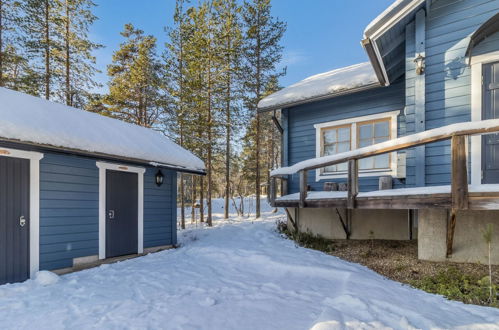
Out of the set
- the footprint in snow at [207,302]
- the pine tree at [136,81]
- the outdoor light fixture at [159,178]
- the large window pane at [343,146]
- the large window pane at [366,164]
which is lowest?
the footprint in snow at [207,302]

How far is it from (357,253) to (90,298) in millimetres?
4391

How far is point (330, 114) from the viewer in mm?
7199

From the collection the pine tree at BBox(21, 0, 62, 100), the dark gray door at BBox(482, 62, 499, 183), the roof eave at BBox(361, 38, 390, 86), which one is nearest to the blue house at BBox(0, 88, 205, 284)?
the roof eave at BBox(361, 38, 390, 86)

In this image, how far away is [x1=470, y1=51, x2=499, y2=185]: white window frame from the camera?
4.32m

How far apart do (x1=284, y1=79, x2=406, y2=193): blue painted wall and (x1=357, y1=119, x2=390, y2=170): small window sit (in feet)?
0.88

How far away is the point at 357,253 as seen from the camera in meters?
5.27

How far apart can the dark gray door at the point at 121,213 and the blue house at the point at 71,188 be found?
20mm

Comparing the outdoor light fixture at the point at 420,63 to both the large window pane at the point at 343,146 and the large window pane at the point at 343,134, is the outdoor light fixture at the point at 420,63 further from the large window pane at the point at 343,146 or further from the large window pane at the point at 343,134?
the large window pane at the point at 343,146

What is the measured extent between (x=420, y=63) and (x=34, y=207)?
22.5 ft

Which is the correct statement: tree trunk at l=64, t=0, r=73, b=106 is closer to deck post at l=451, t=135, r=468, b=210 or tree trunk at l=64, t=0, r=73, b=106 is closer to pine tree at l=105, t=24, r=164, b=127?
pine tree at l=105, t=24, r=164, b=127

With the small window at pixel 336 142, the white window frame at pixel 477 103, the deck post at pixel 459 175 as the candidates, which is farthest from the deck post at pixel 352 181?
the small window at pixel 336 142

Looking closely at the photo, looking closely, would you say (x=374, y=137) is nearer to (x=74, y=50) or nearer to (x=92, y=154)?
Result: (x=92, y=154)

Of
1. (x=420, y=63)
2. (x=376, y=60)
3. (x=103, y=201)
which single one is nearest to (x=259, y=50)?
(x=376, y=60)

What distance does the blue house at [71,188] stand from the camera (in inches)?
167
